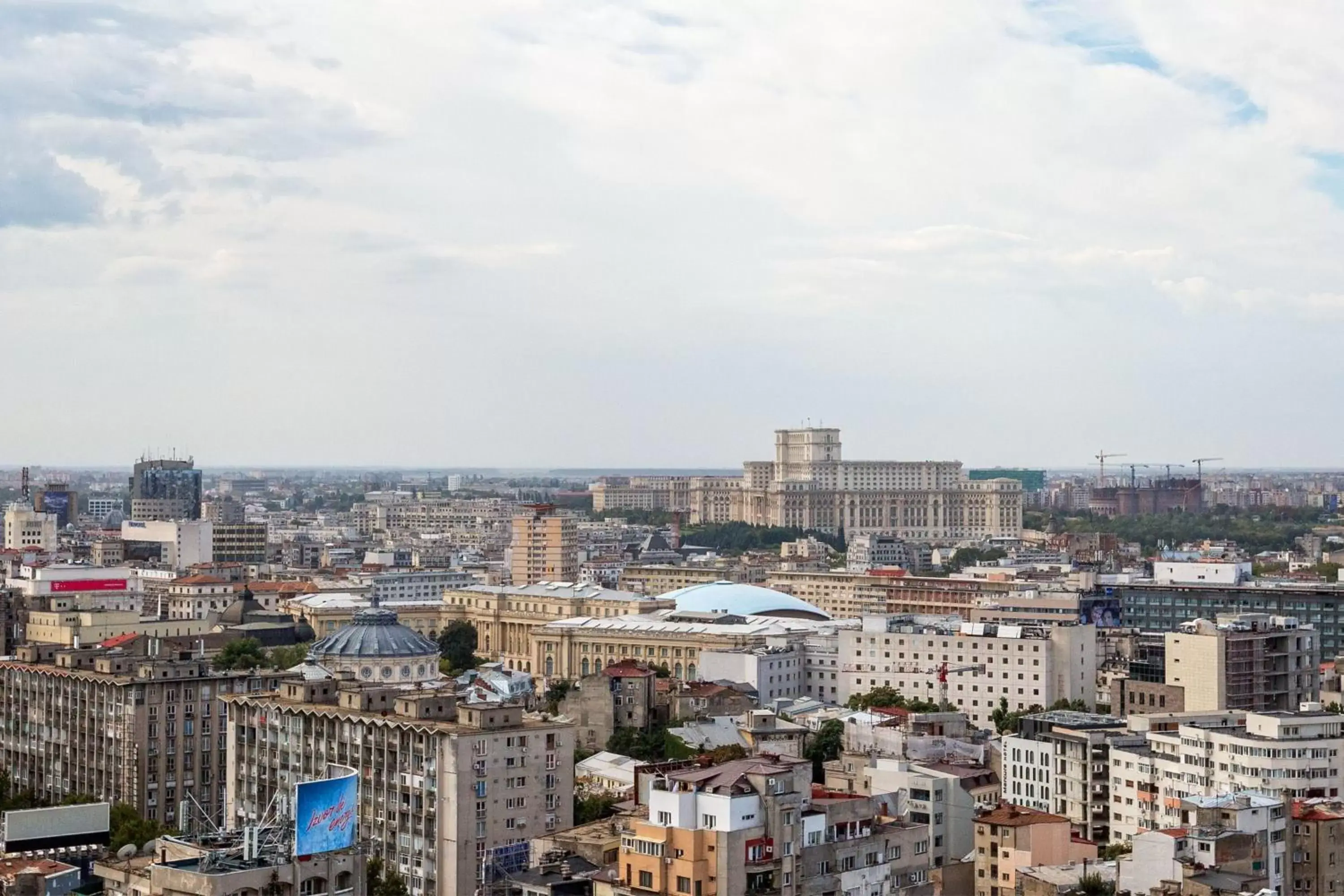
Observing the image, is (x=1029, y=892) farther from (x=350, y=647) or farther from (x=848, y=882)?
(x=350, y=647)

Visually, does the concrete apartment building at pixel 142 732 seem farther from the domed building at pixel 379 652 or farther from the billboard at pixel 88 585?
the billboard at pixel 88 585

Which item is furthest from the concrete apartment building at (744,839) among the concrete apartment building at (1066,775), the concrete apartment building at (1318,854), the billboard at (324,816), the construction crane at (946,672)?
the construction crane at (946,672)

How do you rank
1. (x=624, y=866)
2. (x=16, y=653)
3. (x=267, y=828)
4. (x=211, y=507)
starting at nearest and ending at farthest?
(x=267, y=828)
(x=624, y=866)
(x=16, y=653)
(x=211, y=507)

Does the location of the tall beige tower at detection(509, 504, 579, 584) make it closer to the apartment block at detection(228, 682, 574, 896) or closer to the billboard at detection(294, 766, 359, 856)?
the apartment block at detection(228, 682, 574, 896)

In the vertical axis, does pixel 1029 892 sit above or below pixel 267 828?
below

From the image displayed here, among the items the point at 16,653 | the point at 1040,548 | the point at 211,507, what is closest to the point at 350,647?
the point at 16,653

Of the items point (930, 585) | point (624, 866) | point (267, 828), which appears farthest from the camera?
point (930, 585)

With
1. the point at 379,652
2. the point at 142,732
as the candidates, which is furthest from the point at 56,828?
the point at 379,652
